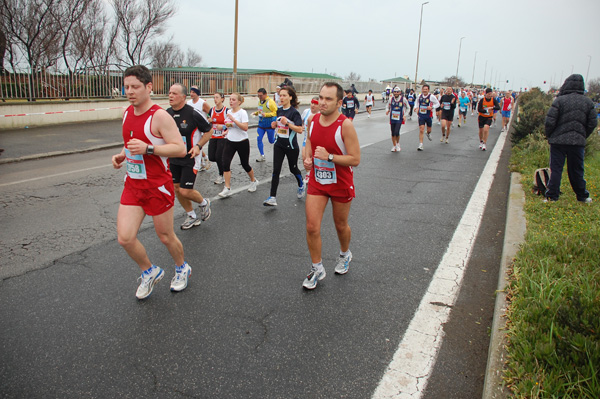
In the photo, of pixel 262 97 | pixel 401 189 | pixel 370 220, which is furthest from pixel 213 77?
pixel 370 220

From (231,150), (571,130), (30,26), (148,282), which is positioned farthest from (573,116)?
(30,26)

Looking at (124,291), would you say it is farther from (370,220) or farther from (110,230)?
(370,220)

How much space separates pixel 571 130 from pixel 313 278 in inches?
188

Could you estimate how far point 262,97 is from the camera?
8.86 metres

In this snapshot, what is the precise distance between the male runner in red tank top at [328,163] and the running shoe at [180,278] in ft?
3.62

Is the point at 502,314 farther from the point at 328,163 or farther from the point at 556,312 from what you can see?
the point at 328,163

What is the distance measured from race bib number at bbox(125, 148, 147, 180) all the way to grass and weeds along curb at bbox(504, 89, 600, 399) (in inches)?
119

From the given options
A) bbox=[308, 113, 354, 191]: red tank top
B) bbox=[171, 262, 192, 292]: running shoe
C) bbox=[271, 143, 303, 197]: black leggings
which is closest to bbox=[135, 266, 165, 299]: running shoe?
bbox=[171, 262, 192, 292]: running shoe

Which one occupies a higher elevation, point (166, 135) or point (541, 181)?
point (166, 135)

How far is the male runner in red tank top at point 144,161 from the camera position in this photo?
3.50 m

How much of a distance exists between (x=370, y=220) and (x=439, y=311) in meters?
2.59

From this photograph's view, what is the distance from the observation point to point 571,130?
635 cm

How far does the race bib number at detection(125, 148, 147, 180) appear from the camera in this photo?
3.59 meters

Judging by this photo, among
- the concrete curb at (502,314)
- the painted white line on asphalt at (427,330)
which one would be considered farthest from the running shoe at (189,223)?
the concrete curb at (502,314)
